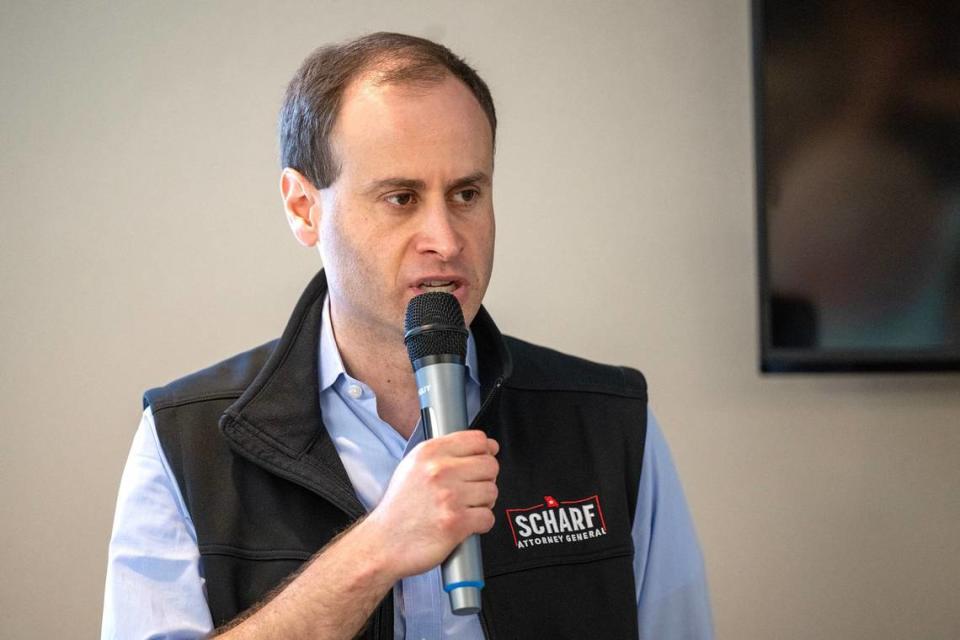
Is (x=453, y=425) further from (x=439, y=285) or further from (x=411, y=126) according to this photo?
(x=411, y=126)

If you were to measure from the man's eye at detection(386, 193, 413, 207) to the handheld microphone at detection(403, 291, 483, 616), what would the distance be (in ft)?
0.63

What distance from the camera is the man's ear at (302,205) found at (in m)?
1.62

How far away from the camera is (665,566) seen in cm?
168

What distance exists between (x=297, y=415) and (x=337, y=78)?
50cm

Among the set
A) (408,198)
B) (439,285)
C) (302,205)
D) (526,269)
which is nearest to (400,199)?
(408,198)

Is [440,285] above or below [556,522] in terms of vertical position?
above

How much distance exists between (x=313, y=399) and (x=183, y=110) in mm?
1340

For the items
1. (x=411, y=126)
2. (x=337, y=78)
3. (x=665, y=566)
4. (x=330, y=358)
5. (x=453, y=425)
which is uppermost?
(x=337, y=78)

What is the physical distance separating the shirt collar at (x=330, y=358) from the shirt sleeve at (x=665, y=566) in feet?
1.01

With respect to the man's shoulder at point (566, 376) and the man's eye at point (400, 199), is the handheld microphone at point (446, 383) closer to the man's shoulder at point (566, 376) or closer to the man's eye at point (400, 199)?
the man's eye at point (400, 199)

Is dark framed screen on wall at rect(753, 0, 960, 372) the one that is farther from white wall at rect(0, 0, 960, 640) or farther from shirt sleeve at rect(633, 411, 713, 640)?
shirt sleeve at rect(633, 411, 713, 640)

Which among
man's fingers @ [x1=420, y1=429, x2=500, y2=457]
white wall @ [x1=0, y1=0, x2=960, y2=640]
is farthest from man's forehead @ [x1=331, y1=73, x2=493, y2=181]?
white wall @ [x1=0, y1=0, x2=960, y2=640]

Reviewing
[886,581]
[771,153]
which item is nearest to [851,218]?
[771,153]

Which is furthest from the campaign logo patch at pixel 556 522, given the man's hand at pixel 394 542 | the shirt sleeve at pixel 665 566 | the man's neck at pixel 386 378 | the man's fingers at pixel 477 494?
the man's fingers at pixel 477 494
